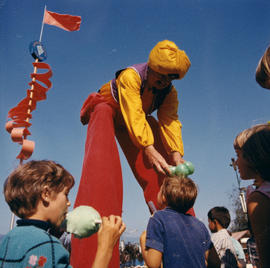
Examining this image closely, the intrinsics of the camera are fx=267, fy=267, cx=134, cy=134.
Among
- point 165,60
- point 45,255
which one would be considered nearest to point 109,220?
point 45,255

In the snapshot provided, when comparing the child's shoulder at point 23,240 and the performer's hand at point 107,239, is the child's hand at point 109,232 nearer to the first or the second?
the performer's hand at point 107,239

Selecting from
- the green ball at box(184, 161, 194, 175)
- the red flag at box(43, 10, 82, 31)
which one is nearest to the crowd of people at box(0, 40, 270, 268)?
the green ball at box(184, 161, 194, 175)

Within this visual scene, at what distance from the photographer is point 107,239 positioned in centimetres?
113

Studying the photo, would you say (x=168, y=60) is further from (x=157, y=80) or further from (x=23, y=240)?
(x=23, y=240)

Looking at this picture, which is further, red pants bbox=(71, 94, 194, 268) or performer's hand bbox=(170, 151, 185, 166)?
performer's hand bbox=(170, 151, 185, 166)

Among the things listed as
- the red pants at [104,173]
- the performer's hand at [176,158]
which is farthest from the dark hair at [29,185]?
the performer's hand at [176,158]

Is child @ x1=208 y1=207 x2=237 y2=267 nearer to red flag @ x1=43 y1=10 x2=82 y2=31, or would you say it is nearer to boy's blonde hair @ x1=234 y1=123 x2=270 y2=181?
boy's blonde hair @ x1=234 y1=123 x2=270 y2=181

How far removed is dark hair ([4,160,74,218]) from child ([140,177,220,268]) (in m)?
0.63

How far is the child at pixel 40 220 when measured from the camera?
98 centimetres

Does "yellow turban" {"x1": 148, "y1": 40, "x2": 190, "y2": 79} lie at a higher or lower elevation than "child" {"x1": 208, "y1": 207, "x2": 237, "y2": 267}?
higher

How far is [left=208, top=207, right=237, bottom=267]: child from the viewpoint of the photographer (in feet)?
7.95

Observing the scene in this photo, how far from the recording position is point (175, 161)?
2578mm

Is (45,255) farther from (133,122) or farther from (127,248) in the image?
A: (127,248)

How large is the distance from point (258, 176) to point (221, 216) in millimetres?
1588
